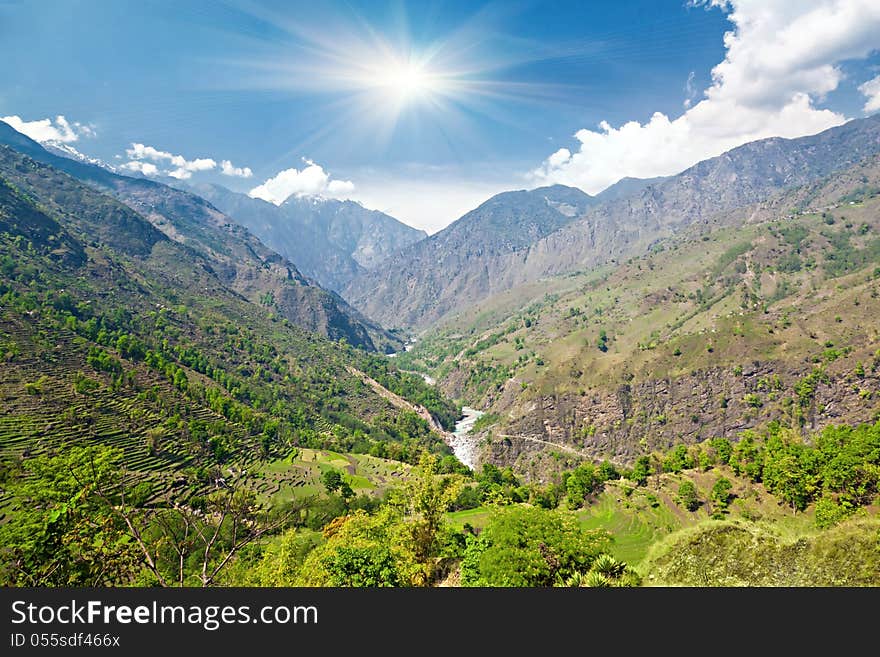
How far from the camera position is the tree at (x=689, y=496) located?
7706 cm

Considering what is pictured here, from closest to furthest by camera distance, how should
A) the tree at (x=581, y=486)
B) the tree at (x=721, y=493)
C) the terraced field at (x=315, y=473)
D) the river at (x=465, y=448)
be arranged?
the tree at (x=721, y=493)
the tree at (x=581, y=486)
the terraced field at (x=315, y=473)
the river at (x=465, y=448)

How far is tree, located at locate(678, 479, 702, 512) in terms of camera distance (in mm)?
77062

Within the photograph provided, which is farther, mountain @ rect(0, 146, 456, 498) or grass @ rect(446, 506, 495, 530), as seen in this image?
grass @ rect(446, 506, 495, 530)

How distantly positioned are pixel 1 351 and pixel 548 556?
119801 millimetres

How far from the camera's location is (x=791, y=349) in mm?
139500

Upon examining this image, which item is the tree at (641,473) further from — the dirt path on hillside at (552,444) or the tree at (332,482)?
the tree at (332,482)

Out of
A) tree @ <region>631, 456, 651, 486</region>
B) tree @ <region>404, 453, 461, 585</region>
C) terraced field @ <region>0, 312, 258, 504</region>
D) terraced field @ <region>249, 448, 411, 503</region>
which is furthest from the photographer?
terraced field @ <region>249, 448, 411, 503</region>

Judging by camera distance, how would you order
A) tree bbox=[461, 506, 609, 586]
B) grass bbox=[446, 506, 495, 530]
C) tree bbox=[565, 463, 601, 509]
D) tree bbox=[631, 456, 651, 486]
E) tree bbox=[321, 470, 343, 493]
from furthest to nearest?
tree bbox=[631, 456, 651, 486], tree bbox=[321, 470, 343, 493], tree bbox=[565, 463, 601, 509], grass bbox=[446, 506, 495, 530], tree bbox=[461, 506, 609, 586]

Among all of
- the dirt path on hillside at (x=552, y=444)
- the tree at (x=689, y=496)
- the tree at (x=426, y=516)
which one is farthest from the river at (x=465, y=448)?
the tree at (x=426, y=516)

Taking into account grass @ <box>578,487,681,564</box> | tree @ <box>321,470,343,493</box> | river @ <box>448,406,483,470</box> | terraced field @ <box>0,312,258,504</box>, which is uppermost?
terraced field @ <box>0,312,258,504</box>

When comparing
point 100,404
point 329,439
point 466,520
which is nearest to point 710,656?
point 466,520

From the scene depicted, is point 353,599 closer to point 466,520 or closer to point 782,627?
point 782,627

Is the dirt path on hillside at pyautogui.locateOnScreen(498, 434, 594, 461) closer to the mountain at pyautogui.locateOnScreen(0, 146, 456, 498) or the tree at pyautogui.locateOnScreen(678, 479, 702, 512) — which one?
the mountain at pyautogui.locateOnScreen(0, 146, 456, 498)

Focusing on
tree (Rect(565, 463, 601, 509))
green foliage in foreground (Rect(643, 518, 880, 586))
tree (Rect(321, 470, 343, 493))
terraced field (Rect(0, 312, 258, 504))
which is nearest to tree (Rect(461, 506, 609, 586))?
green foliage in foreground (Rect(643, 518, 880, 586))
